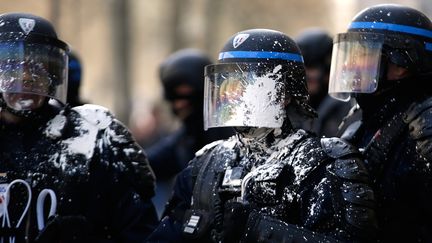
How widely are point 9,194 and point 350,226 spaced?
66.5 inches

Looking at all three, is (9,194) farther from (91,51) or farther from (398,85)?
(91,51)

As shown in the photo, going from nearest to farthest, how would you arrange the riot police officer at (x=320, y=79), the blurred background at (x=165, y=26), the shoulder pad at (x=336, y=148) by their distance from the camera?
the shoulder pad at (x=336, y=148)
the riot police officer at (x=320, y=79)
the blurred background at (x=165, y=26)

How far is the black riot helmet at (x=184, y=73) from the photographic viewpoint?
9609 millimetres

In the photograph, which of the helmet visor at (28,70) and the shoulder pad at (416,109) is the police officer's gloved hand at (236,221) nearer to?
the shoulder pad at (416,109)

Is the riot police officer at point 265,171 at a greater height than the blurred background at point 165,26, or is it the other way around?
the riot police officer at point 265,171

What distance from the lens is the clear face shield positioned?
558 centimetres

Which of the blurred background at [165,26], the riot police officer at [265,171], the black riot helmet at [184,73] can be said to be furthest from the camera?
the blurred background at [165,26]

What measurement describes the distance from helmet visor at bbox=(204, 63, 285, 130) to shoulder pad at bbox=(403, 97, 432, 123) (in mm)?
698

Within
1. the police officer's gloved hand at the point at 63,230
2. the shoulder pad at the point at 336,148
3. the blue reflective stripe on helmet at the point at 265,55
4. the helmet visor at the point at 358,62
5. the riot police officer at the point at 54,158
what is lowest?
the police officer's gloved hand at the point at 63,230

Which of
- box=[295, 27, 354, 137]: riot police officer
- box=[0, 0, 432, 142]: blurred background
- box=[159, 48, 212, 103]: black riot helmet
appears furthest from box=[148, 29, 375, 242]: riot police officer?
box=[0, 0, 432, 142]: blurred background

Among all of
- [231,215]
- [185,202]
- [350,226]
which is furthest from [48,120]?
[350,226]

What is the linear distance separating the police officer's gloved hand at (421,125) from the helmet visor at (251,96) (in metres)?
0.69

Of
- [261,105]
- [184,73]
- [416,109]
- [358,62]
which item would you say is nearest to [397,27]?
[358,62]

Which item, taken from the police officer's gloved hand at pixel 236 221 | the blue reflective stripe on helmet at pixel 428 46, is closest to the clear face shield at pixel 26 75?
the police officer's gloved hand at pixel 236 221
